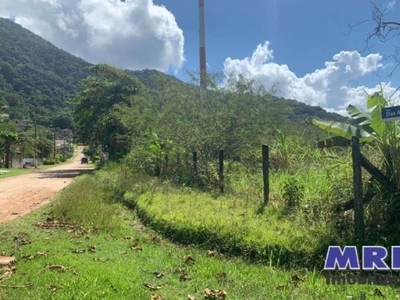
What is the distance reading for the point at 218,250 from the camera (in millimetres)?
6254

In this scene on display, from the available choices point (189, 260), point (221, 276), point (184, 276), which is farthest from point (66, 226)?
point (221, 276)

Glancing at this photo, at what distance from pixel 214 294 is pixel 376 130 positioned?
4063mm

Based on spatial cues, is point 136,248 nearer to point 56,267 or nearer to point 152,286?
point 56,267

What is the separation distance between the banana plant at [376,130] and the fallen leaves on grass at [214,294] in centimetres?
339

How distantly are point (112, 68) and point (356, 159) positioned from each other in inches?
1147

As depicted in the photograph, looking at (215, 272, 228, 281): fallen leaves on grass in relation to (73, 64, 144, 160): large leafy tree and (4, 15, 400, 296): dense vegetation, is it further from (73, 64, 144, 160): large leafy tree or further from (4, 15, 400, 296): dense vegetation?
(73, 64, 144, 160): large leafy tree

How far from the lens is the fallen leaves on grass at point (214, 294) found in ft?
13.7

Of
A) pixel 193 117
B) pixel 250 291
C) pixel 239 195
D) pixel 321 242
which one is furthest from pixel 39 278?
pixel 193 117

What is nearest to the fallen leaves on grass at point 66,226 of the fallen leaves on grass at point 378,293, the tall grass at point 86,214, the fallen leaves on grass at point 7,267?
the tall grass at point 86,214

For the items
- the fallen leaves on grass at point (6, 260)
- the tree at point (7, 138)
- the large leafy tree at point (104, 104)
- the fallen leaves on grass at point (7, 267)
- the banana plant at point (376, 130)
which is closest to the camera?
the fallen leaves on grass at point (7, 267)

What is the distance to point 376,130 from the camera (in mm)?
6527

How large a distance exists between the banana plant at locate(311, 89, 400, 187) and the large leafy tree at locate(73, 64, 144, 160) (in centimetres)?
2213

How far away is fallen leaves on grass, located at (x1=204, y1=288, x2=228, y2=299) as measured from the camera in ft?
13.7

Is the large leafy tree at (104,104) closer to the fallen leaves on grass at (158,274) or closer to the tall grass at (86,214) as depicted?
the tall grass at (86,214)
